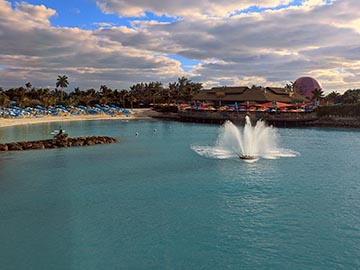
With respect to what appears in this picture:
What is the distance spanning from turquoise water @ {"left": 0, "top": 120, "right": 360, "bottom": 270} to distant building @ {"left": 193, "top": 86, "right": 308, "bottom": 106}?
6602cm

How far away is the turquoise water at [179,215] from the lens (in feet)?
43.6

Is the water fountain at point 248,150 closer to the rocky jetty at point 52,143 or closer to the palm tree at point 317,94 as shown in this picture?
the rocky jetty at point 52,143

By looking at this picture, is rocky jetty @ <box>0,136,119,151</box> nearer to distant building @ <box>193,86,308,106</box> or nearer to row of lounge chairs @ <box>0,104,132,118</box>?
row of lounge chairs @ <box>0,104,132,118</box>

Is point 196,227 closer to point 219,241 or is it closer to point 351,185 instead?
point 219,241

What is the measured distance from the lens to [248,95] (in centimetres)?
9994

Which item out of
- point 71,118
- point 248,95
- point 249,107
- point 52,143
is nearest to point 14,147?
point 52,143

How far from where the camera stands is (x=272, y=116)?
271 feet

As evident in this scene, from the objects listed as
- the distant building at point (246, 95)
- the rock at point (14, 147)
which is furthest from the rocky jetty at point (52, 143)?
the distant building at point (246, 95)

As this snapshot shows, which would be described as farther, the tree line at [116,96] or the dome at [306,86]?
the dome at [306,86]

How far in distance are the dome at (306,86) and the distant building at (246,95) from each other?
149 feet

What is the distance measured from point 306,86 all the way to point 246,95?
2420 inches

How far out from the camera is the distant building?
97.2m

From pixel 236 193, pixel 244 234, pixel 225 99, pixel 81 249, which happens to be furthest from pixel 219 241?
pixel 225 99

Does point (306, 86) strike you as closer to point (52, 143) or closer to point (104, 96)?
point (104, 96)
